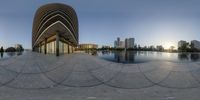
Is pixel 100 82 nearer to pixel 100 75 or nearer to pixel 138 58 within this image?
pixel 100 75

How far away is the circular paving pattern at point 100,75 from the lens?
241 inches

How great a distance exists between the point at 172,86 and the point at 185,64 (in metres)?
2.59

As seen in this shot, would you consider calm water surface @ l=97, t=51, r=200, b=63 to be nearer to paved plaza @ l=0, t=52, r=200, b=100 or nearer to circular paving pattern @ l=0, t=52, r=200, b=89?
circular paving pattern @ l=0, t=52, r=200, b=89

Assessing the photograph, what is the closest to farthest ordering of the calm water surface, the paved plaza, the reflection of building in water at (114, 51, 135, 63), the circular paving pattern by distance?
the paved plaza → the circular paving pattern → the reflection of building in water at (114, 51, 135, 63) → the calm water surface

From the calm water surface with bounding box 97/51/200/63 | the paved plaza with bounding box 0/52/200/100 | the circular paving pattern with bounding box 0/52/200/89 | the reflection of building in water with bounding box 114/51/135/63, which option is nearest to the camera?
the paved plaza with bounding box 0/52/200/100

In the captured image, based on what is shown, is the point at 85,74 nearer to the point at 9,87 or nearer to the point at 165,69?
the point at 9,87

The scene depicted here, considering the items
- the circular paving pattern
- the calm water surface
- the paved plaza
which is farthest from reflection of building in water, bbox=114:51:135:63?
the paved plaza

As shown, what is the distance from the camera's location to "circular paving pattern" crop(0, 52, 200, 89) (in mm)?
6125

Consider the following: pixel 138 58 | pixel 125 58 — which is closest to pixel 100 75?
pixel 125 58

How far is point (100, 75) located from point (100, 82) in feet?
2.11

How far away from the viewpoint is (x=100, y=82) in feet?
20.8

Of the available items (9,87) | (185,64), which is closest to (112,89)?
(9,87)

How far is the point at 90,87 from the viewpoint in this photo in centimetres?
592

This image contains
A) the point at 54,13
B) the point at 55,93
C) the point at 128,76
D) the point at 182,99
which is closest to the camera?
the point at 182,99
